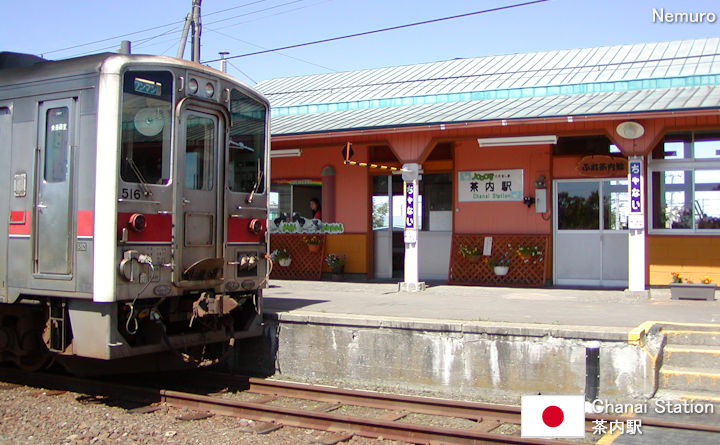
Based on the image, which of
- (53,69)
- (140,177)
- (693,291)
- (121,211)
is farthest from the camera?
(693,291)

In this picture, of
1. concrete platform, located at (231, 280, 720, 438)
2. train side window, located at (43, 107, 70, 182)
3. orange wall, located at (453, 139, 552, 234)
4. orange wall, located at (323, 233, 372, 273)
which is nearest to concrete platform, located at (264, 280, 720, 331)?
concrete platform, located at (231, 280, 720, 438)

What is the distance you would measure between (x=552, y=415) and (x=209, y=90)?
5243mm

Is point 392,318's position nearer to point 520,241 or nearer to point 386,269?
point 520,241

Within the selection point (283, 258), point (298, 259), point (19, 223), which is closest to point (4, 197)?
point (19, 223)

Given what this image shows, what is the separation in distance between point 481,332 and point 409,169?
609cm

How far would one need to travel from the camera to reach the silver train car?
6.73m

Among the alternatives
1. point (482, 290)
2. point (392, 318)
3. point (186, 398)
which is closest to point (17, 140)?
point (186, 398)

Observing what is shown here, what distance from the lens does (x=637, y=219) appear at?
39.2 ft

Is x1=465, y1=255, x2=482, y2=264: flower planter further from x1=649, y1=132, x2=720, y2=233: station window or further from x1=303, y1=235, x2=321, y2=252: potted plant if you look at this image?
x1=303, y1=235, x2=321, y2=252: potted plant

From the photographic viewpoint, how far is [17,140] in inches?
292

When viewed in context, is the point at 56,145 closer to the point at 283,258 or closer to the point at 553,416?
the point at 553,416

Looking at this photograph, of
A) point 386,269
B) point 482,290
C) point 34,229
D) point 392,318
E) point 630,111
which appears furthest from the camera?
point 386,269

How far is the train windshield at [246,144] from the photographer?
8.05m

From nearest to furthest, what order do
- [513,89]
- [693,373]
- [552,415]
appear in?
[552,415] → [693,373] → [513,89]
